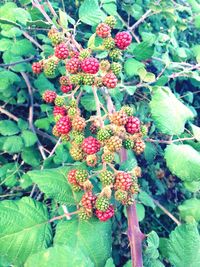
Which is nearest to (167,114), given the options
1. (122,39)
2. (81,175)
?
(122,39)

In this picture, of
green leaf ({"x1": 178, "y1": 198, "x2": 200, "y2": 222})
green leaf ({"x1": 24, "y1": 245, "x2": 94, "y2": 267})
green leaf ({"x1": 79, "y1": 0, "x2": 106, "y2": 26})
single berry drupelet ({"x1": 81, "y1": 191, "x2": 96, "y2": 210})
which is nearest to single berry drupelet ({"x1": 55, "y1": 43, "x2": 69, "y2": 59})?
green leaf ({"x1": 79, "y1": 0, "x2": 106, "y2": 26})

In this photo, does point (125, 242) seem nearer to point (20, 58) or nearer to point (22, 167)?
point (22, 167)

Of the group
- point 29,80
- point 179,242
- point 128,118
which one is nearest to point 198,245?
point 179,242

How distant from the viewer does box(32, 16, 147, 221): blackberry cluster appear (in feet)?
3.18

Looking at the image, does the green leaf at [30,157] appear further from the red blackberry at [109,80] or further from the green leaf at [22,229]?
the red blackberry at [109,80]

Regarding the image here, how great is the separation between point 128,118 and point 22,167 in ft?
2.47

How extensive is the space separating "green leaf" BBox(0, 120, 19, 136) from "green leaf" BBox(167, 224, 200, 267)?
766mm

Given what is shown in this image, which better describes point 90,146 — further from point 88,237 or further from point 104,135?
point 88,237

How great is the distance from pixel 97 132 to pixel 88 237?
0.31m

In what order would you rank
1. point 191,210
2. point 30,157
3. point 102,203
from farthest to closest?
point 30,157 < point 191,210 < point 102,203

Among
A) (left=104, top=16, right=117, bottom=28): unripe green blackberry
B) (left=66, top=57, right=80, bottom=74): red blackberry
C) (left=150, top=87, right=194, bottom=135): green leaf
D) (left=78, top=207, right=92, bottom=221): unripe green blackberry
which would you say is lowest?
(left=78, top=207, right=92, bottom=221): unripe green blackberry

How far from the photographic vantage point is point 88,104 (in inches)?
54.6

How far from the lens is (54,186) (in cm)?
104

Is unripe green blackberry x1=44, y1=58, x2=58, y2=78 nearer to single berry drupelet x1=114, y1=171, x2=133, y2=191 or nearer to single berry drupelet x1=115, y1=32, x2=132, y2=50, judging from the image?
single berry drupelet x1=115, y1=32, x2=132, y2=50
